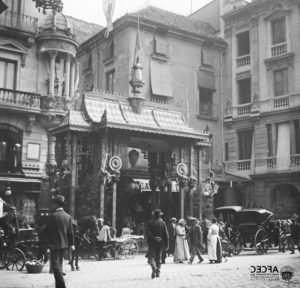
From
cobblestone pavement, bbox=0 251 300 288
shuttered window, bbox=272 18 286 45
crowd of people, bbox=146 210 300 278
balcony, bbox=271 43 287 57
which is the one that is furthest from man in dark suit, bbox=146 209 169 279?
shuttered window, bbox=272 18 286 45

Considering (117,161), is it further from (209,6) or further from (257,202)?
(209,6)

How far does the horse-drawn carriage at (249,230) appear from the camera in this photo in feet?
70.9

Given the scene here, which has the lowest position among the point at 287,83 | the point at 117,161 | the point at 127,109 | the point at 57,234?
the point at 57,234

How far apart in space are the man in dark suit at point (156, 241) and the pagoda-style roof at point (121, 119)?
21.5 feet

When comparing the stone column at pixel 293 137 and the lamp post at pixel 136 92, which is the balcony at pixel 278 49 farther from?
the lamp post at pixel 136 92

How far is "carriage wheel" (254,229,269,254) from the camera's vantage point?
21.3 metres

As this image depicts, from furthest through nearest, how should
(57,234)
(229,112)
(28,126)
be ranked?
(229,112), (28,126), (57,234)

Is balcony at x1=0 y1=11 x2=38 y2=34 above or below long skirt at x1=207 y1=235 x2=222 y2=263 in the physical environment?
above

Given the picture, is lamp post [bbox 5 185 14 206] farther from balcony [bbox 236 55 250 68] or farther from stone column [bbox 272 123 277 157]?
balcony [bbox 236 55 250 68]

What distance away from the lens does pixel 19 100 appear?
26.8m

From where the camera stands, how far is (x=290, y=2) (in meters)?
33.4

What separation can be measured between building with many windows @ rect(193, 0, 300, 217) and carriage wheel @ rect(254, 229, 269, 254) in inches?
413

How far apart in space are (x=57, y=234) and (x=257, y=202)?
25.4m

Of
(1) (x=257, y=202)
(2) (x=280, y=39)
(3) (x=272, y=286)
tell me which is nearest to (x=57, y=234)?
(3) (x=272, y=286)
